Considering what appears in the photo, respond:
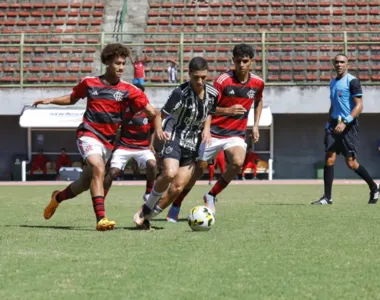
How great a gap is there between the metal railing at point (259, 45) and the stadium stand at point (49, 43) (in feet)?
0.33

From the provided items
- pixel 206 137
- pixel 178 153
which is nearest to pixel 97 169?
pixel 178 153

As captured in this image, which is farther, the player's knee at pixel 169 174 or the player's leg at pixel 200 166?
the player's leg at pixel 200 166

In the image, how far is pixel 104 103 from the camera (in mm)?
11141

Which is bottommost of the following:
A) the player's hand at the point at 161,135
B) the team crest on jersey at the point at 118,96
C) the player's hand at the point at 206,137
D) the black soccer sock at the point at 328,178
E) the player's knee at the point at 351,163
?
the black soccer sock at the point at 328,178

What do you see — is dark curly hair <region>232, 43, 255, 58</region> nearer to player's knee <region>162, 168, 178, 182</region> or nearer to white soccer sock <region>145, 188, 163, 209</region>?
player's knee <region>162, 168, 178, 182</region>

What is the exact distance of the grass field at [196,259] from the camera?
20.4ft

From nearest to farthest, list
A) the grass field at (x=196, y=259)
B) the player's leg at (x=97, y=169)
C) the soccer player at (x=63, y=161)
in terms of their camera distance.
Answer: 1. the grass field at (x=196, y=259)
2. the player's leg at (x=97, y=169)
3. the soccer player at (x=63, y=161)

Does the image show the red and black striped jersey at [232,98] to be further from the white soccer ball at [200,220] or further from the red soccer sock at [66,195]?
the white soccer ball at [200,220]

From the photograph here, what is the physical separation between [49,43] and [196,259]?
28.1 m

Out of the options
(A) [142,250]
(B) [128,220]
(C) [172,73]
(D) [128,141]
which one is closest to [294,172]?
(C) [172,73]

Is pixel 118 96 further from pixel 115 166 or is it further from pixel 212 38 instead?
pixel 212 38

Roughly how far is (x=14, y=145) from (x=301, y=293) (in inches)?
1157

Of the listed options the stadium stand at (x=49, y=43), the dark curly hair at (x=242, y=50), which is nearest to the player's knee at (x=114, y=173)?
the dark curly hair at (x=242, y=50)

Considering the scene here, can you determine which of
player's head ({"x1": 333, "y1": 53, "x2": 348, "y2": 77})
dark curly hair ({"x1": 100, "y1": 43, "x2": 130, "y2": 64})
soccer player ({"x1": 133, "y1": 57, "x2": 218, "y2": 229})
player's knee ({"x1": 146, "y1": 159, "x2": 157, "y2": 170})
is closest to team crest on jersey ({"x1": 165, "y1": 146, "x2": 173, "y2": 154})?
soccer player ({"x1": 133, "y1": 57, "x2": 218, "y2": 229})
